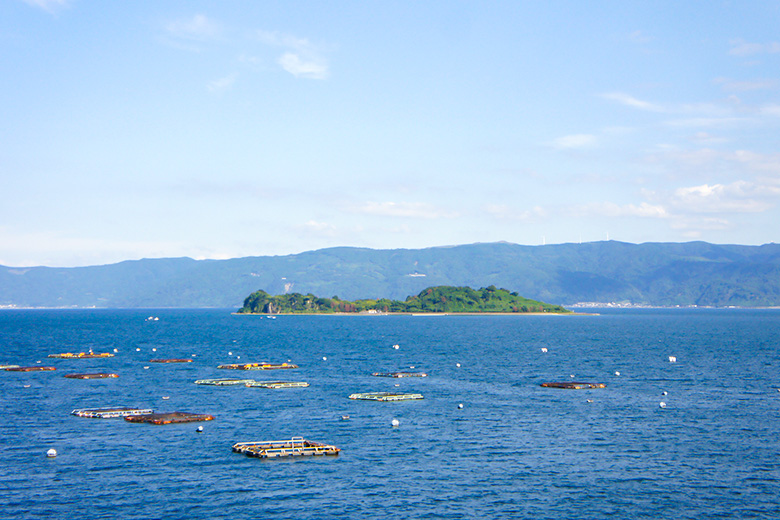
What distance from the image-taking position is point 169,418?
80.1 metres

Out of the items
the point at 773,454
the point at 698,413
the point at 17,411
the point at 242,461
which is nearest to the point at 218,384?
the point at 17,411

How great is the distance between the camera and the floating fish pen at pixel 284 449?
213ft

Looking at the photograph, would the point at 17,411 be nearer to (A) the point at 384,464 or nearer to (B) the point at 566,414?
(A) the point at 384,464

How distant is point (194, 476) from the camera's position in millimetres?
58719

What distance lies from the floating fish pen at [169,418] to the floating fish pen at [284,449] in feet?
47.8

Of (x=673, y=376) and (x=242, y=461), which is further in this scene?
(x=673, y=376)

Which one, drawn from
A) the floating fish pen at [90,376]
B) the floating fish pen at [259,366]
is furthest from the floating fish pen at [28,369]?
the floating fish pen at [259,366]

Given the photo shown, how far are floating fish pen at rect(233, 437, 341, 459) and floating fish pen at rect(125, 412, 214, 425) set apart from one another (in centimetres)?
1458

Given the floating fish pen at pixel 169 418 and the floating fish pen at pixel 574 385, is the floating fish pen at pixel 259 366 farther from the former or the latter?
the floating fish pen at pixel 574 385

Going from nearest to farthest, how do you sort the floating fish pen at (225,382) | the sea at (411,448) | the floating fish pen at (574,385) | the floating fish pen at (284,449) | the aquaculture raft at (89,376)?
the sea at (411,448) → the floating fish pen at (284,449) → the floating fish pen at (574,385) → the floating fish pen at (225,382) → the aquaculture raft at (89,376)

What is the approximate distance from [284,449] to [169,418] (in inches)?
812

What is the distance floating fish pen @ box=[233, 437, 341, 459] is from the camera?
6506cm

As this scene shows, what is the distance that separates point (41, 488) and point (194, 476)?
37.9 ft

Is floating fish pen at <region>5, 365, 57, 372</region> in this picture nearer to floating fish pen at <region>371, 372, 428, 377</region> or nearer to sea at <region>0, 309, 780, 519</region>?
sea at <region>0, 309, 780, 519</region>
